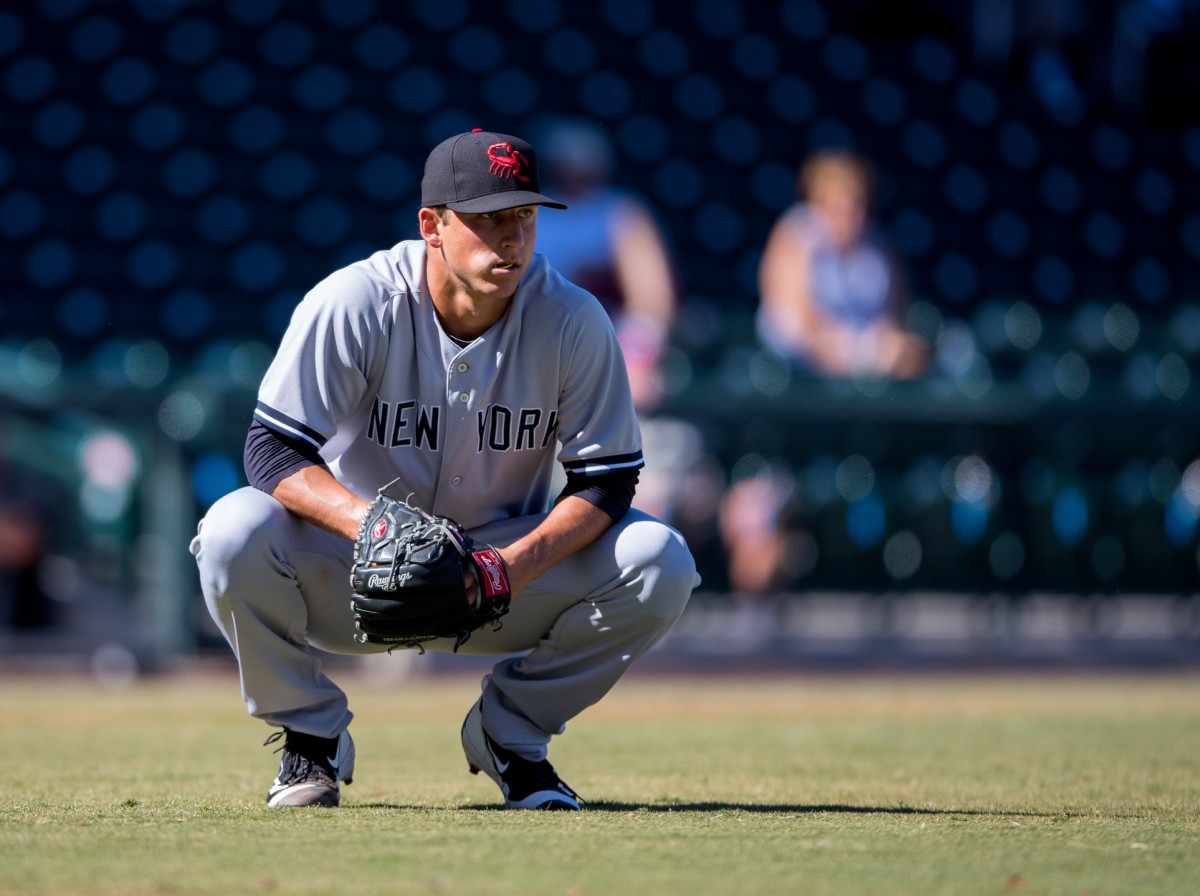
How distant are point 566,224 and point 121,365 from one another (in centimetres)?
221

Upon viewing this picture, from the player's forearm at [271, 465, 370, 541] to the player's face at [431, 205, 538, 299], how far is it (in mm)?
508

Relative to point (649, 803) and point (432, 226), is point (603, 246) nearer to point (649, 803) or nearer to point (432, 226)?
point (432, 226)

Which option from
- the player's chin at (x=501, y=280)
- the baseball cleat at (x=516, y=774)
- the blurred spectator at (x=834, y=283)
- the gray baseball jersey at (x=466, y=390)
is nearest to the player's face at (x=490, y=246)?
the player's chin at (x=501, y=280)

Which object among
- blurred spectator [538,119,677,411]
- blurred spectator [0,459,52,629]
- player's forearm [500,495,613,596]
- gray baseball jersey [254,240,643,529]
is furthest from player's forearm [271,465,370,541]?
blurred spectator [538,119,677,411]

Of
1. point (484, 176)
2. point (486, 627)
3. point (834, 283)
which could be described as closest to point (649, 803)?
point (486, 627)

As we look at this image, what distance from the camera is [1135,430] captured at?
27.2 ft

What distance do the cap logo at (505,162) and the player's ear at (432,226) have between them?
0.58 feet

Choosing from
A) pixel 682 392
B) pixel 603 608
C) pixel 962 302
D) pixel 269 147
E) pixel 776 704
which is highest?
pixel 269 147

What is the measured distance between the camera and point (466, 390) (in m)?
3.43

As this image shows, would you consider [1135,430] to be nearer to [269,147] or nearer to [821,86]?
[821,86]

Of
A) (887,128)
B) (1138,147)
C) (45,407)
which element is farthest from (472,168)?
(1138,147)

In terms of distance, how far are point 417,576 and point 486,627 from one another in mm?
561

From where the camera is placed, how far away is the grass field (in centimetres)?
248

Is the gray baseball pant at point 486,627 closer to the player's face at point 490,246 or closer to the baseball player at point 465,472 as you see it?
the baseball player at point 465,472
